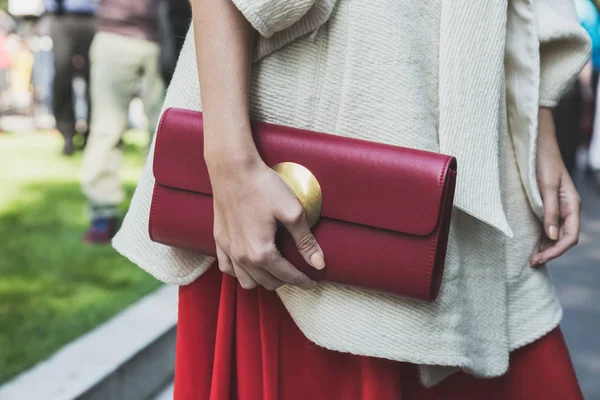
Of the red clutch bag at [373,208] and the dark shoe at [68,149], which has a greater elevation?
the red clutch bag at [373,208]

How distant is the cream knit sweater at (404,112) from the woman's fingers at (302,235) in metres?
0.06

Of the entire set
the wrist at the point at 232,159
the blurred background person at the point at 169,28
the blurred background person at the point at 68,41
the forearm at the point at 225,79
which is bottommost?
the blurred background person at the point at 68,41

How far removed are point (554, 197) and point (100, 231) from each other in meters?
3.21

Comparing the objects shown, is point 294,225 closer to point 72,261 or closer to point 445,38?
point 445,38

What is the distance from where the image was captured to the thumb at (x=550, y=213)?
1.20 m

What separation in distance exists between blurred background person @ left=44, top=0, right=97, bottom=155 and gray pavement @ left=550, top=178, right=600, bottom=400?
158 inches

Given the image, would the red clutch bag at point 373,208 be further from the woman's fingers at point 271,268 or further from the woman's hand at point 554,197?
the woman's hand at point 554,197

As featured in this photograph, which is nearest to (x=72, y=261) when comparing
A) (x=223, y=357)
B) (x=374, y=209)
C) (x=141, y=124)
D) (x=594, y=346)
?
(x=594, y=346)

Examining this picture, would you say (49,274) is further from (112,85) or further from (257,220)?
(257,220)

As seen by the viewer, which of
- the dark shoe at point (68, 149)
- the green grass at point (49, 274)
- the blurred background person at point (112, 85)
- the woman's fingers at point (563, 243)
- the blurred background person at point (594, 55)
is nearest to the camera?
the woman's fingers at point (563, 243)

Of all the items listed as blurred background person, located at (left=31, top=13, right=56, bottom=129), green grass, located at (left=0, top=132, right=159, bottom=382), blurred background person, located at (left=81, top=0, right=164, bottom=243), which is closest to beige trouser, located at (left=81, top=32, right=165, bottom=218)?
blurred background person, located at (left=81, top=0, right=164, bottom=243)

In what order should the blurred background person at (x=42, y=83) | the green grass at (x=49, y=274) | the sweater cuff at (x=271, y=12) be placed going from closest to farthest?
the sweater cuff at (x=271, y=12) < the green grass at (x=49, y=274) < the blurred background person at (x=42, y=83)

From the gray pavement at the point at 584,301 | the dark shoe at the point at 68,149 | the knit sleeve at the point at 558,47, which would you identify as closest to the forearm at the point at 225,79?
the knit sleeve at the point at 558,47

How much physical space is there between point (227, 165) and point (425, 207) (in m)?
0.24
